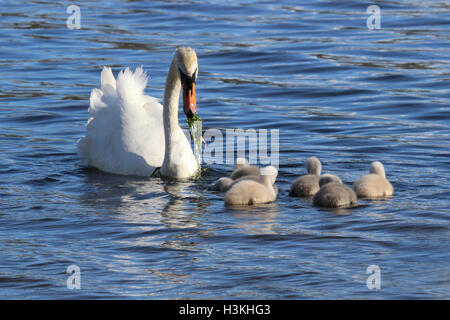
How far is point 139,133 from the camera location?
11.4 m

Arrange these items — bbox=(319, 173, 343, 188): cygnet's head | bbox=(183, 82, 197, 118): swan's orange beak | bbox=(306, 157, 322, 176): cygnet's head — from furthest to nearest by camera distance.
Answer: bbox=(306, 157, 322, 176): cygnet's head
bbox=(183, 82, 197, 118): swan's orange beak
bbox=(319, 173, 343, 188): cygnet's head

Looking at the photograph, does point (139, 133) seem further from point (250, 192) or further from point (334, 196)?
point (334, 196)

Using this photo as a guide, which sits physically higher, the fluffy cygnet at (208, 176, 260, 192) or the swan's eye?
the swan's eye

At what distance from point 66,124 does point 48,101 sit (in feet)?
4.79

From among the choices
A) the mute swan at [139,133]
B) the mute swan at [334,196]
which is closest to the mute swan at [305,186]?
the mute swan at [334,196]

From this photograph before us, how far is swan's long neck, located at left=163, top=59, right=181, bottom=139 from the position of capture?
444 inches

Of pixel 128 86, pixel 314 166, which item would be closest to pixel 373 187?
pixel 314 166

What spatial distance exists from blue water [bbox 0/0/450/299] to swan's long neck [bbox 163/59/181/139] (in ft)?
2.18

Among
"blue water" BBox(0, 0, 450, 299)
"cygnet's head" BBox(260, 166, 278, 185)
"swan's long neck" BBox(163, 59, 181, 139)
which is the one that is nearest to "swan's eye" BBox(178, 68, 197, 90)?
"swan's long neck" BBox(163, 59, 181, 139)

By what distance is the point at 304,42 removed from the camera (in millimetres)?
20266

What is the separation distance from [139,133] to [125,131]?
0.18 metres

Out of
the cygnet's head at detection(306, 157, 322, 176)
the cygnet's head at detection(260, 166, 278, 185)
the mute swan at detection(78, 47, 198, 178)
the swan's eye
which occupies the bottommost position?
the cygnet's head at detection(260, 166, 278, 185)

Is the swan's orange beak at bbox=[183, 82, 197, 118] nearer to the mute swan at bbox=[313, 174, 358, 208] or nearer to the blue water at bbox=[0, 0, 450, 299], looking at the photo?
the blue water at bbox=[0, 0, 450, 299]
